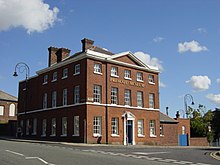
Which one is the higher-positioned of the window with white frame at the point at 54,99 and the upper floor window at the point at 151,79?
the upper floor window at the point at 151,79

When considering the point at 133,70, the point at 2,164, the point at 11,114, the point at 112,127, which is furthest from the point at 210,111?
the point at 2,164

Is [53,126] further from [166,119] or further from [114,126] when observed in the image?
[166,119]

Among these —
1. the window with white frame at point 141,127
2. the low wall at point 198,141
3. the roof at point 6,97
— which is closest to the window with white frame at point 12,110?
the roof at point 6,97

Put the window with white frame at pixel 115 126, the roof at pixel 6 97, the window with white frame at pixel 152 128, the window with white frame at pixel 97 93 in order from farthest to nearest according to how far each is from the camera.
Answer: the roof at pixel 6 97 → the window with white frame at pixel 152 128 → the window with white frame at pixel 115 126 → the window with white frame at pixel 97 93

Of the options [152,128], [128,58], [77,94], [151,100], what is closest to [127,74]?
[128,58]

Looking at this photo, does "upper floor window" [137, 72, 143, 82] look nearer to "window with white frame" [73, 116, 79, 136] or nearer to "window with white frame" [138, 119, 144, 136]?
"window with white frame" [138, 119, 144, 136]

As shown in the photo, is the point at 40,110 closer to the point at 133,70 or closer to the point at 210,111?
the point at 133,70

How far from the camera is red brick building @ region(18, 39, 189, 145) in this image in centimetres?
3541

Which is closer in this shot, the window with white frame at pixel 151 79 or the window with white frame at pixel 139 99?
the window with white frame at pixel 139 99

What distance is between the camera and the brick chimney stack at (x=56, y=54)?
4257 cm

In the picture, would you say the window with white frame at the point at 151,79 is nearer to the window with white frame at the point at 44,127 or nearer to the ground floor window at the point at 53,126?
the ground floor window at the point at 53,126

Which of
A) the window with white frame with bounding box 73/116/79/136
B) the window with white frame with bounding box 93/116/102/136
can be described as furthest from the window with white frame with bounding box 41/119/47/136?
the window with white frame with bounding box 93/116/102/136

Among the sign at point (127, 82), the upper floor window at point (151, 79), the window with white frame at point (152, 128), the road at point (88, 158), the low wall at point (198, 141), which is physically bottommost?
the low wall at point (198, 141)

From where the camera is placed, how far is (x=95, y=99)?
35.9m
